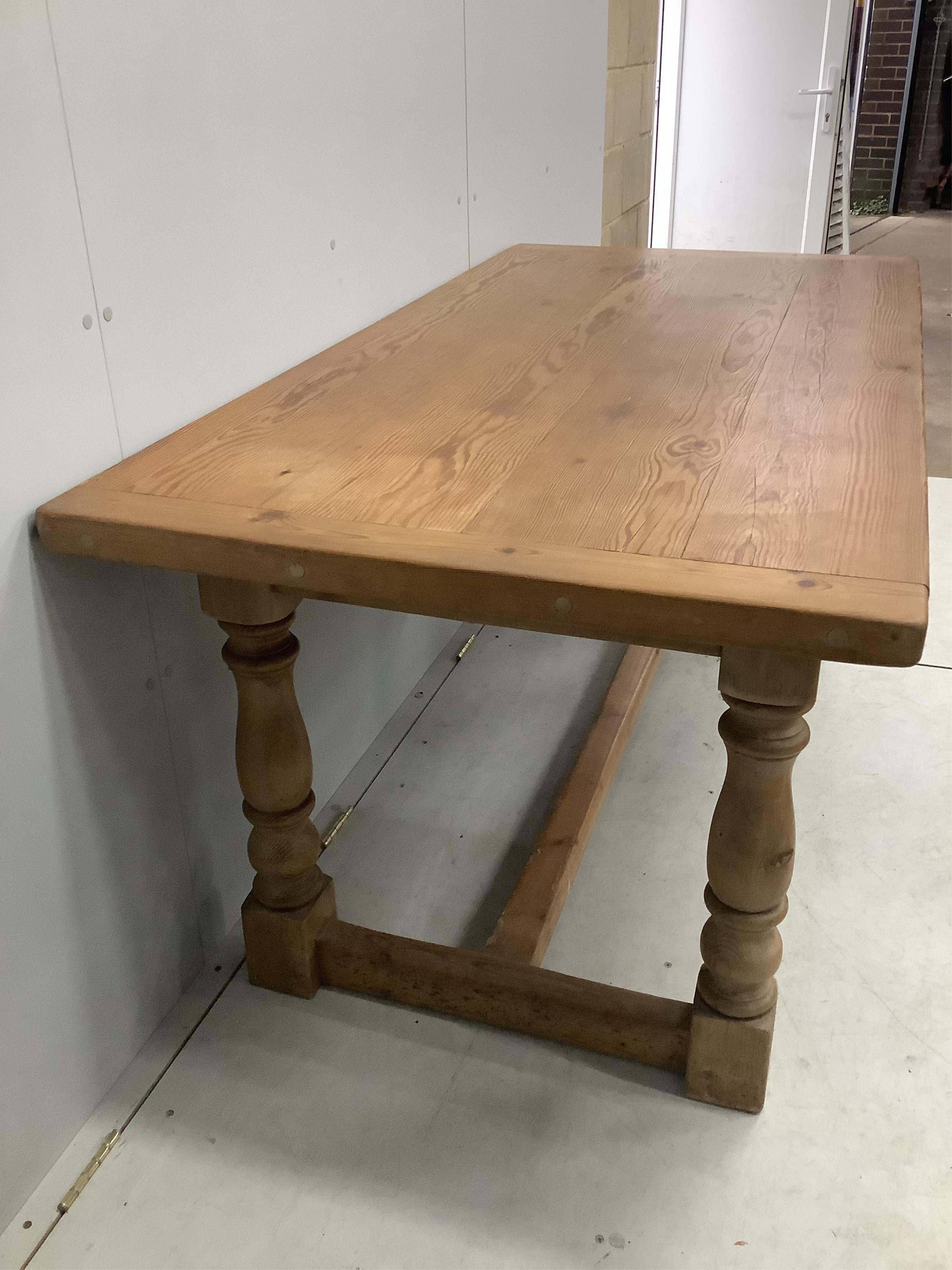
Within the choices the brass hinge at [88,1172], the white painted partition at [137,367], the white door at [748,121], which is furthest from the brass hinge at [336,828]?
the white door at [748,121]

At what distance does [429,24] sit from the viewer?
6.43 ft

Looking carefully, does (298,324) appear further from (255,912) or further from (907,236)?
(907,236)

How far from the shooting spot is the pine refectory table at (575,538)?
987mm

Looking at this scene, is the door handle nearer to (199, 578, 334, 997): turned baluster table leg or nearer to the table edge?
(199, 578, 334, 997): turned baluster table leg

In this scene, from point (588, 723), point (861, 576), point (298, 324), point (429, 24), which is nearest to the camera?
point (861, 576)

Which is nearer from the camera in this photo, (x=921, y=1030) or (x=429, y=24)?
(x=921, y=1030)

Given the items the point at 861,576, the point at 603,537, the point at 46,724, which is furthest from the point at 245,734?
the point at 861,576

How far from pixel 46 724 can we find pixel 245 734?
0.27m

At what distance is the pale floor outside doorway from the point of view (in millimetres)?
1252

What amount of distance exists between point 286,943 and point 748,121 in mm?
4480

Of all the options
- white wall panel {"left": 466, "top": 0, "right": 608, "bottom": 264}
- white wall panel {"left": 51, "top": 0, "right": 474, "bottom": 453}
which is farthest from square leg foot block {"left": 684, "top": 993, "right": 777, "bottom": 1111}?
white wall panel {"left": 466, "top": 0, "right": 608, "bottom": 264}

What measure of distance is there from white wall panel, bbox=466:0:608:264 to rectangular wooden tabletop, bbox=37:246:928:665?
75 centimetres

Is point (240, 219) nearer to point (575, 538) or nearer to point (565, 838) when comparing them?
point (575, 538)

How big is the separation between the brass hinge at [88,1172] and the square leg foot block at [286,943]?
29cm
